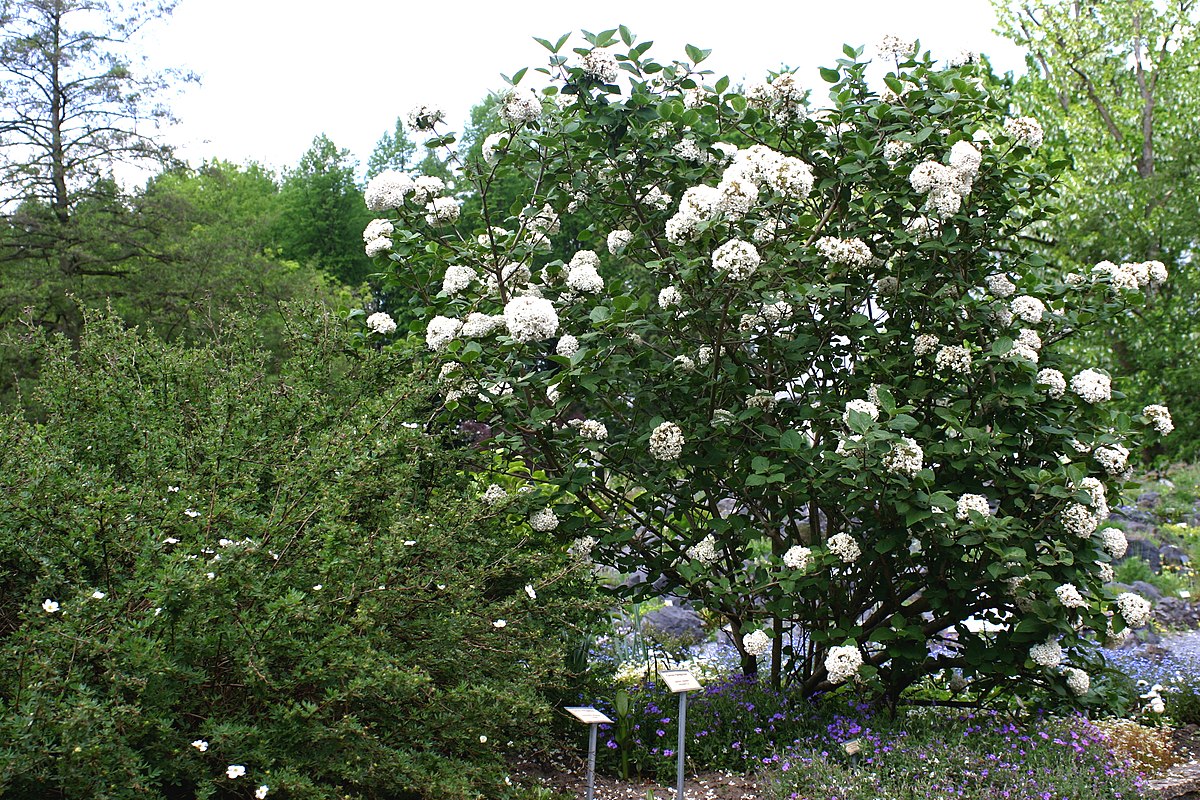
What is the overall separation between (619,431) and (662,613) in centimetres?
334

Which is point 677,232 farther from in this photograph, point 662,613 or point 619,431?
point 662,613

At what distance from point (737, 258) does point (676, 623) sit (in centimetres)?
452

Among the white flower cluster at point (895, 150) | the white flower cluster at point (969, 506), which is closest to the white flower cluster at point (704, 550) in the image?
the white flower cluster at point (969, 506)

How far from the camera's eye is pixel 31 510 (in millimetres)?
3043

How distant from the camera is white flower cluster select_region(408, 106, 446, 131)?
4.23 metres

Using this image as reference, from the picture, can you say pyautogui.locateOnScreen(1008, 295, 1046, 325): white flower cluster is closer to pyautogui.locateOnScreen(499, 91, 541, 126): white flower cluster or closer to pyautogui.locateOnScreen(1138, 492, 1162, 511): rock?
pyautogui.locateOnScreen(499, 91, 541, 126): white flower cluster

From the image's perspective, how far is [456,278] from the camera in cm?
413

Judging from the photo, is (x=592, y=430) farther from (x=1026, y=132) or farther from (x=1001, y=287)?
(x=1026, y=132)

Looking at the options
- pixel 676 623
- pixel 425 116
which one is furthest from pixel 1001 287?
pixel 676 623

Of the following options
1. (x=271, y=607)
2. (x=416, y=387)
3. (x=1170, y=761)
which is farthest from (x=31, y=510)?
(x=1170, y=761)

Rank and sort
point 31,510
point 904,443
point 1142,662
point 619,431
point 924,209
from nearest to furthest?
point 31,510
point 904,443
point 924,209
point 619,431
point 1142,662

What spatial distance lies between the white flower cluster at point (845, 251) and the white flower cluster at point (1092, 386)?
104 centimetres

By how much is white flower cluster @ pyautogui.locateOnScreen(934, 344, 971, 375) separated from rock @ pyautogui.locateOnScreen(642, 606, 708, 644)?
3.53 metres

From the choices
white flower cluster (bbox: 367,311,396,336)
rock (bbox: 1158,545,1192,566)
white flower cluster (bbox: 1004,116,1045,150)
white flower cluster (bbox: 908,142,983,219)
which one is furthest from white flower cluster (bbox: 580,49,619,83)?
rock (bbox: 1158,545,1192,566)
